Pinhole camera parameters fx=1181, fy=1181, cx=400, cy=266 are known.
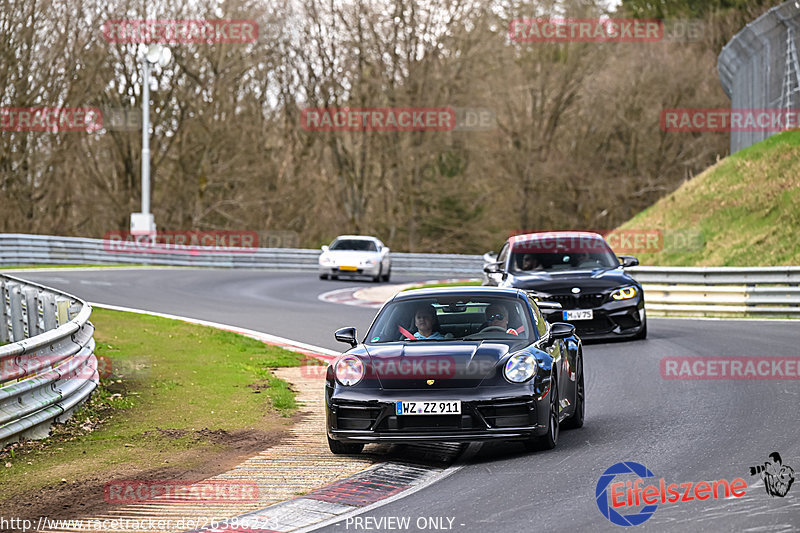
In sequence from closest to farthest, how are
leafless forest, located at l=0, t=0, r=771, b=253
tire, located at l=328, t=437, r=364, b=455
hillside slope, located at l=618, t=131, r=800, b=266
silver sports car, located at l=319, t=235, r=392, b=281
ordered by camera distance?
1. tire, located at l=328, t=437, r=364, b=455
2. hillside slope, located at l=618, t=131, r=800, b=266
3. silver sports car, located at l=319, t=235, r=392, b=281
4. leafless forest, located at l=0, t=0, r=771, b=253

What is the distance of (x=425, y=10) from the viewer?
51.2 metres

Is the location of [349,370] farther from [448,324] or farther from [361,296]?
[361,296]

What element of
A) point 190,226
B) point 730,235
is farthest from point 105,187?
point 730,235

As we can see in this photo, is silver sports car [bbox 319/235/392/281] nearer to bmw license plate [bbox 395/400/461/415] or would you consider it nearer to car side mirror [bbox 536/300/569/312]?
car side mirror [bbox 536/300/569/312]

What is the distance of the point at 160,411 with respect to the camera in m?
11.4

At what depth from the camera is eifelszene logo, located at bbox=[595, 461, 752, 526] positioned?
6867 mm

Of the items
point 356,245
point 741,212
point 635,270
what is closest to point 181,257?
point 356,245

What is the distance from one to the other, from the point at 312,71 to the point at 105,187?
10.8 metres

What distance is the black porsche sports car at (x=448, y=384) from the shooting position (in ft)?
28.4

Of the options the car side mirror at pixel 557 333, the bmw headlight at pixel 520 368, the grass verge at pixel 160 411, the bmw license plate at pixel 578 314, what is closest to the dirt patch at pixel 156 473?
the grass verge at pixel 160 411

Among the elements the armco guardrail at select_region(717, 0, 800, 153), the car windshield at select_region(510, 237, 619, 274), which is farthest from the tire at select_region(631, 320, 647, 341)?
the armco guardrail at select_region(717, 0, 800, 153)

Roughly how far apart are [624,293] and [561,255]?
5.13 ft

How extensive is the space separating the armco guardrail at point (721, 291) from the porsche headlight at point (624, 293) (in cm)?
675

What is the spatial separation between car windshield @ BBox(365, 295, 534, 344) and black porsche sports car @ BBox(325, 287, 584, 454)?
11mm
